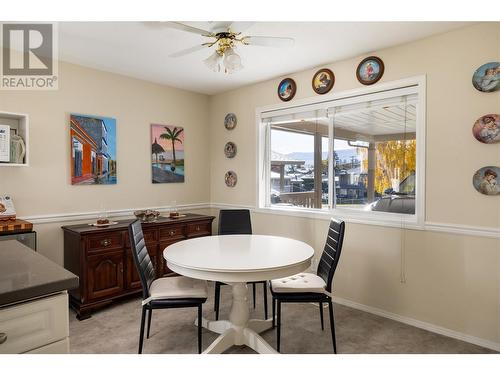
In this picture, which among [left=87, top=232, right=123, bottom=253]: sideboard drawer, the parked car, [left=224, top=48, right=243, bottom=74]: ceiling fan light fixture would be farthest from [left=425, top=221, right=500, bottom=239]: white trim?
[left=87, top=232, right=123, bottom=253]: sideboard drawer

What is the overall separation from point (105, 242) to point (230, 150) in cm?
203

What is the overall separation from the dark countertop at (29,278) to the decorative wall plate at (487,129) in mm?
2832

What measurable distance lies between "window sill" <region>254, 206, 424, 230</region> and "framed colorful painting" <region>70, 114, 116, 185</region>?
1.95m

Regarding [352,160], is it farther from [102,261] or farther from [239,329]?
[102,261]

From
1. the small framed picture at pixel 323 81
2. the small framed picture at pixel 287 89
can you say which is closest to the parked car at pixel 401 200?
the small framed picture at pixel 323 81

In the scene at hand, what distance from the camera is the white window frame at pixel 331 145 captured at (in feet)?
9.24

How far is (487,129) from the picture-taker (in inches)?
96.3

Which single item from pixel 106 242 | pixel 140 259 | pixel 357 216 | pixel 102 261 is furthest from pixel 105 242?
pixel 357 216

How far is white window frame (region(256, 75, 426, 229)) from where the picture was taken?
2816 mm

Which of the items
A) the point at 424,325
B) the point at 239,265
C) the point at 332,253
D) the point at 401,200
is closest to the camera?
the point at 239,265

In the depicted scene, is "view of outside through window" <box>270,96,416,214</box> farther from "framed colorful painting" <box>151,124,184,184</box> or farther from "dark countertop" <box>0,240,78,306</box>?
"dark countertop" <box>0,240,78,306</box>

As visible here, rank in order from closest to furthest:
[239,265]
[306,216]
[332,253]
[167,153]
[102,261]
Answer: [239,265], [332,253], [102,261], [306,216], [167,153]

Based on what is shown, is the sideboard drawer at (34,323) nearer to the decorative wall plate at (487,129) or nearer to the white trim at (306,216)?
the white trim at (306,216)
